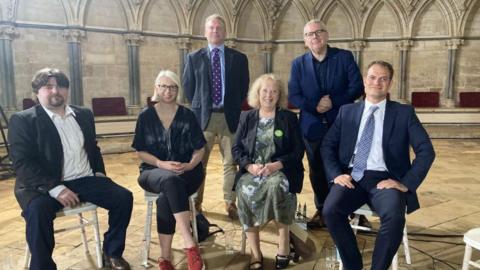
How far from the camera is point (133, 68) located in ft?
25.3

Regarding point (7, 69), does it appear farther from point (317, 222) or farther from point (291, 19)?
point (291, 19)

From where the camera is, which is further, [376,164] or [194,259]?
[376,164]

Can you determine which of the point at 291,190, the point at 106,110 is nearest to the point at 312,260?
the point at 291,190

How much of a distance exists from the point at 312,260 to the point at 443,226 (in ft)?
4.71

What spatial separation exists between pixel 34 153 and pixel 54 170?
0.16 meters

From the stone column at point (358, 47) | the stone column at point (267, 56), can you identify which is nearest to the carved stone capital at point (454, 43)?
the stone column at point (358, 47)

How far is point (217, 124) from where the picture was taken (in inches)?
136

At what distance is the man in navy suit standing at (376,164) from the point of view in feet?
7.40

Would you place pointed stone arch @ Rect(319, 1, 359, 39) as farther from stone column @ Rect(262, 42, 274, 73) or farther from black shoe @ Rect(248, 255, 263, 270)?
black shoe @ Rect(248, 255, 263, 270)

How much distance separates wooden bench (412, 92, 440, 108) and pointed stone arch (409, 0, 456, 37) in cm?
Answer: 134

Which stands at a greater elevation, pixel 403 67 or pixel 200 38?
pixel 200 38

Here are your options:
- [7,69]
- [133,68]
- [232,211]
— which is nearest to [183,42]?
[133,68]

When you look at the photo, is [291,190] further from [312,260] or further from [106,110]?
[106,110]

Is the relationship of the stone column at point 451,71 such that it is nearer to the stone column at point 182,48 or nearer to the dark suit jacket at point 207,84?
the stone column at point 182,48
